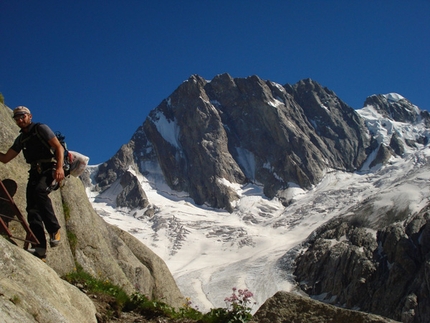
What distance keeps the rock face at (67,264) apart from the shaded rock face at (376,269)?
80.3 meters

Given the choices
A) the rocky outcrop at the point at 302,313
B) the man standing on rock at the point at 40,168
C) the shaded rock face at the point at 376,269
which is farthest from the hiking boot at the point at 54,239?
the shaded rock face at the point at 376,269

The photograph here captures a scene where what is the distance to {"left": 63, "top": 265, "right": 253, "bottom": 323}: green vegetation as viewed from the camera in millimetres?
8750

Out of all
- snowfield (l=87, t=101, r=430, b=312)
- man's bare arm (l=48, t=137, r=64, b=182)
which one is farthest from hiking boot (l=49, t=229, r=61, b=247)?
snowfield (l=87, t=101, r=430, b=312)

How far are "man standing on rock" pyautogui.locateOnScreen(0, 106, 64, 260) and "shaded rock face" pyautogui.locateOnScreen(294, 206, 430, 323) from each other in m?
89.1

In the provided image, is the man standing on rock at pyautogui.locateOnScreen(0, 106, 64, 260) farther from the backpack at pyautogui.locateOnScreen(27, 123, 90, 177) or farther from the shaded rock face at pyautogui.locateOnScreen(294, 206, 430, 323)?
the shaded rock face at pyautogui.locateOnScreen(294, 206, 430, 323)

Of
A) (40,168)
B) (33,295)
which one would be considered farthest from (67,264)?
(33,295)

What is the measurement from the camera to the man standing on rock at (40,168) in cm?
928

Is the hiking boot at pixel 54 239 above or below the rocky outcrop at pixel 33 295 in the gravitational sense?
above

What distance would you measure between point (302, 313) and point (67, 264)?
6217mm

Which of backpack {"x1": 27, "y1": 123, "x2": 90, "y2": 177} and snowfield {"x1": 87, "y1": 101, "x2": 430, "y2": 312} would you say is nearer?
backpack {"x1": 27, "y1": 123, "x2": 90, "y2": 177}

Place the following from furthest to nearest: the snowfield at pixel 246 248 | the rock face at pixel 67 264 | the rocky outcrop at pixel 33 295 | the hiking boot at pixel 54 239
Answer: the snowfield at pixel 246 248 < the hiking boot at pixel 54 239 < the rock face at pixel 67 264 < the rocky outcrop at pixel 33 295

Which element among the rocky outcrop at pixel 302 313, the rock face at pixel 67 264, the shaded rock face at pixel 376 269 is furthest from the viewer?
the shaded rock face at pixel 376 269

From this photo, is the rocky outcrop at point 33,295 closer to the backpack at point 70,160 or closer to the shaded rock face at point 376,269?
the backpack at point 70,160

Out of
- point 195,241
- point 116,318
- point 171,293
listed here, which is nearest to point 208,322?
point 116,318
